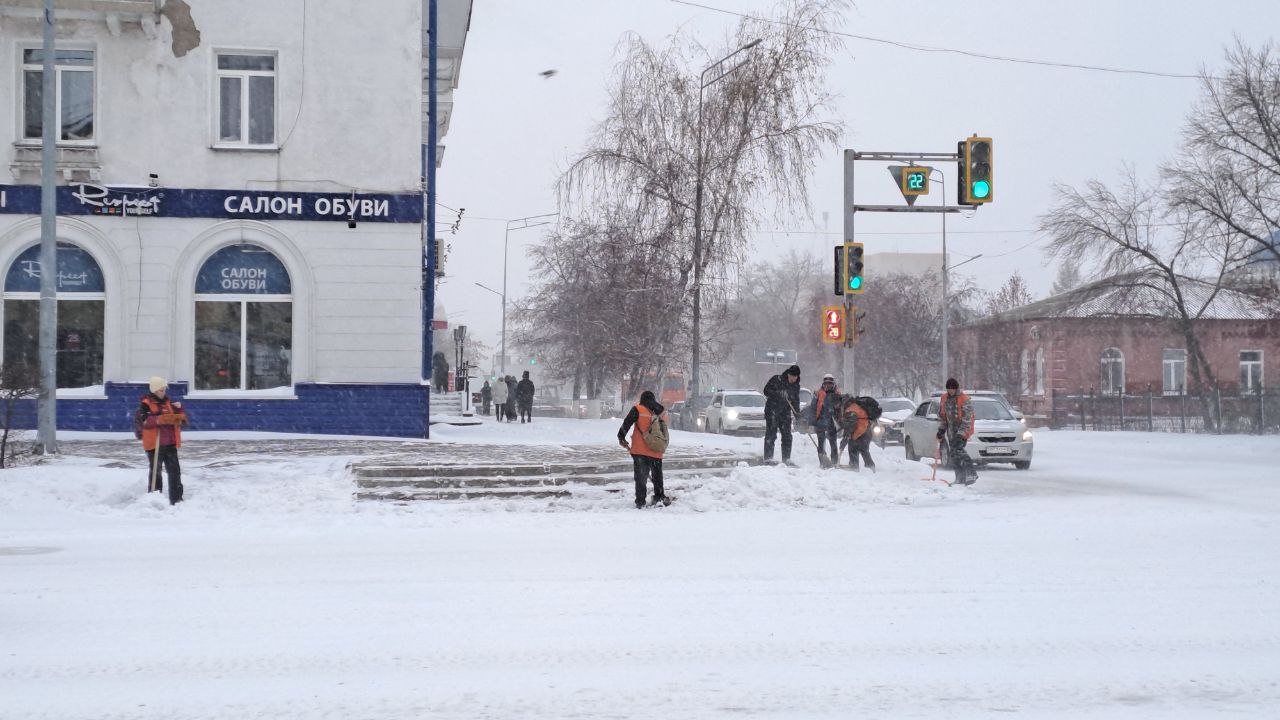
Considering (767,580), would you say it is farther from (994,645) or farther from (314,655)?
(314,655)

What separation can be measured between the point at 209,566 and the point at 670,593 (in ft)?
13.3

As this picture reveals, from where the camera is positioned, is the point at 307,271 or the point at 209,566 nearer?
the point at 209,566

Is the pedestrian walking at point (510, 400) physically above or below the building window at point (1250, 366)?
below

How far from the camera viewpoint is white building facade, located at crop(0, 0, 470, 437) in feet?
71.4

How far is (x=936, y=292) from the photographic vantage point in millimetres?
74625

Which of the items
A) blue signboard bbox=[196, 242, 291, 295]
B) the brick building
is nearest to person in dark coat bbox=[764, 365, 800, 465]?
blue signboard bbox=[196, 242, 291, 295]

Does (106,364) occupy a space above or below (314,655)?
above

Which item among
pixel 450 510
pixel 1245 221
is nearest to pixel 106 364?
pixel 450 510

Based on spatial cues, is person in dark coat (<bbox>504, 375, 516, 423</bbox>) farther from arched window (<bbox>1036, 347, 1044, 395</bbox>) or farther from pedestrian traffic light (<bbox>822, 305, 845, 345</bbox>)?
arched window (<bbox>1036, 347, 1044, 395</bbox>)

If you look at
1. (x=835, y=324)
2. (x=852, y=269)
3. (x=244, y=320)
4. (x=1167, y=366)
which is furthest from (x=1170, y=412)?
(x=244, y=320)

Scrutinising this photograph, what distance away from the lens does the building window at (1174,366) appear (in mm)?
53938

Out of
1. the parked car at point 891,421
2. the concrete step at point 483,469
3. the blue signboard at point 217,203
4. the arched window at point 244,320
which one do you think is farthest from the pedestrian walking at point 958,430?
the arched window at point 244,320

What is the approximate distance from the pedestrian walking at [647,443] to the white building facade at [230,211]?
863 centimetres

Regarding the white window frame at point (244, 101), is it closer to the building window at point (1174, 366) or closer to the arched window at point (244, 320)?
the arched window at point (244, 320)
